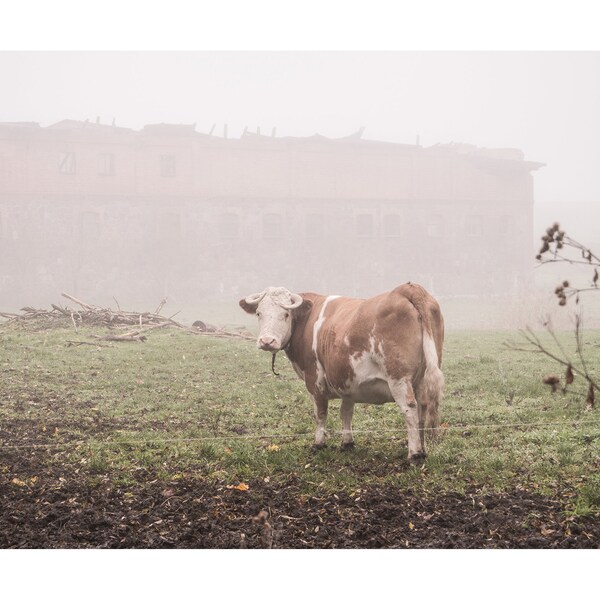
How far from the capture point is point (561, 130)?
2523 centimetres

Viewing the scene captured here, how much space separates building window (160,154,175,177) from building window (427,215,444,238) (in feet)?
38.8

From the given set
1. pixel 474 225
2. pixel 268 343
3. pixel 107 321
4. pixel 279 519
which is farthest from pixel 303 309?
pixel 474 225

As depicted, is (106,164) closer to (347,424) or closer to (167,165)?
(167,165)

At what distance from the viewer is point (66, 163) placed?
29016mm

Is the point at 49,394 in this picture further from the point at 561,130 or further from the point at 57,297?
the point at 561,130

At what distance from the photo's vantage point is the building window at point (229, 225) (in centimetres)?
3176

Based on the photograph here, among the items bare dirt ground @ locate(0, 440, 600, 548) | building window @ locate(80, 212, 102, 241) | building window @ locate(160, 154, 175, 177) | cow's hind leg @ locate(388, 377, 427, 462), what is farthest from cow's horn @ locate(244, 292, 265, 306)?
building window @ locate(160, 154, 175, 177)

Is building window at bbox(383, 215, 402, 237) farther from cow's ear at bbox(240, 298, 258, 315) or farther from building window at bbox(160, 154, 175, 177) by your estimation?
cow's ear at bbox(240, 298, 258, 315)

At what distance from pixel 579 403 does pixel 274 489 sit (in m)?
3.95

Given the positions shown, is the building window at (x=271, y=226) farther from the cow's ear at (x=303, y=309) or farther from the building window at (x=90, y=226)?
the cow's ear at (x=303, y=309)

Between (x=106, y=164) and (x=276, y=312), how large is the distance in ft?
84.3

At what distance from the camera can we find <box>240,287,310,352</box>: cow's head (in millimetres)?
6664

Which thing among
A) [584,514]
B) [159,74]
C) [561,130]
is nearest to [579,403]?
[584,514]

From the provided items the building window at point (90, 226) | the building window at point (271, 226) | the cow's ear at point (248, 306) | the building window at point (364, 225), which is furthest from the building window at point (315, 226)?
the cow's ear at point (248, 306)
